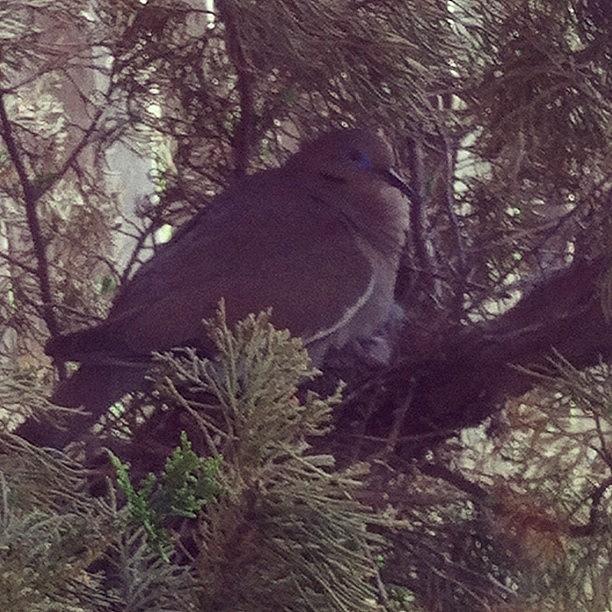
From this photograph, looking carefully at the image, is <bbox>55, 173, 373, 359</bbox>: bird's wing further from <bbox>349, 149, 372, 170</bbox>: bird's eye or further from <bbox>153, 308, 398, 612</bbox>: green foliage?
<bbox>153, 308, 398, 612</bbox>: green foliage

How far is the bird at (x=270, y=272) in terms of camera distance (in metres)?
1.02

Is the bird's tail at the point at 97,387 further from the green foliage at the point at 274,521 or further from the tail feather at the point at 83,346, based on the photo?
the green foliage at the point at 274,521

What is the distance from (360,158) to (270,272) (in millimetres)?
241

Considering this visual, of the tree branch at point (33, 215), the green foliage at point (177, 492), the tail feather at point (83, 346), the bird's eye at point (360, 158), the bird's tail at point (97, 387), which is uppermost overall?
the bird's eye at point (360, 158)

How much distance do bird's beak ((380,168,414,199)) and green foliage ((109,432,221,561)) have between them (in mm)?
660

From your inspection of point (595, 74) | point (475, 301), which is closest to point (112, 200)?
point (475, 301)

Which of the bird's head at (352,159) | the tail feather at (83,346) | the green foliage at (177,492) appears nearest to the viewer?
the green foliage at (177,492)

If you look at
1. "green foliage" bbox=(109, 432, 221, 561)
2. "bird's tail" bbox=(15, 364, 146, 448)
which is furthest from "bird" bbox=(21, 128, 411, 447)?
"green foliage" bbox=(109, 432, 221, 561)

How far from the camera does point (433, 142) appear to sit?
3.68ft

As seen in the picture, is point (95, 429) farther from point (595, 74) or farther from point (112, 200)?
point (595, 74)

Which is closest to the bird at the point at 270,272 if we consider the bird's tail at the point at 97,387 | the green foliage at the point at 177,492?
the bird's tail at the point at 97,387

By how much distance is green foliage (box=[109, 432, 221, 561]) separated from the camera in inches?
22.7

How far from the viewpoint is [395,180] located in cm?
124

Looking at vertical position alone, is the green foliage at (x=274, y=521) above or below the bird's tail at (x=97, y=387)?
below
